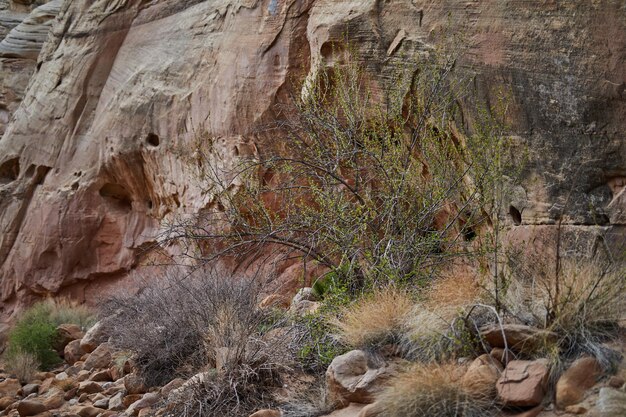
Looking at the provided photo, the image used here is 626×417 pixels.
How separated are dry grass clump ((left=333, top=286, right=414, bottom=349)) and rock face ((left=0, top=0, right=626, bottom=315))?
Result: 4.87ft

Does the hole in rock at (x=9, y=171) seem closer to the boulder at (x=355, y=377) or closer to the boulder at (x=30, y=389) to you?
the boulder at (x=30, y=389)

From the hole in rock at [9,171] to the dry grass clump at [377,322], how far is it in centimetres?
1207

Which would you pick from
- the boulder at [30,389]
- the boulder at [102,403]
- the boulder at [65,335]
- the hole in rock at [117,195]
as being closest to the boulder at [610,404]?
the boulder at [102,403]

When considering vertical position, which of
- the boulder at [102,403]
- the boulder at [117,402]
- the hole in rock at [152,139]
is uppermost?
the hole in rock at [152,139]

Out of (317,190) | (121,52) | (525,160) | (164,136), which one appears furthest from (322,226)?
(121,52)

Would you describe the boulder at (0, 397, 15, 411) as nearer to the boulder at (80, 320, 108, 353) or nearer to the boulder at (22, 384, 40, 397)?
the boulder at (22, 384, 40, 397)

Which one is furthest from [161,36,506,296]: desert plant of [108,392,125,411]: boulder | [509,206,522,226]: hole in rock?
[108,392,125,411]: boulder

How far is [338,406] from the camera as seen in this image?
18.8 ft

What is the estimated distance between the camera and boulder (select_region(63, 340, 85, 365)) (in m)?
10.7

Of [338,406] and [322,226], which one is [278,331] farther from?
[338,406]

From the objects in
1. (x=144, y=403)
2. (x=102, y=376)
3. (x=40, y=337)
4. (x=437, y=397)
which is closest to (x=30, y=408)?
(x=102, y=376)

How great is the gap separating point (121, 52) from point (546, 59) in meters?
9.90

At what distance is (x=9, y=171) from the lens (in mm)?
17047

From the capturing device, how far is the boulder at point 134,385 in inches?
309
